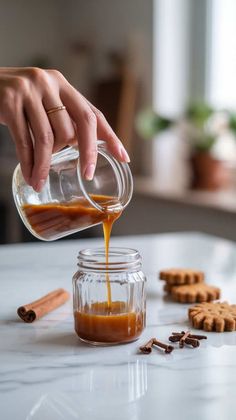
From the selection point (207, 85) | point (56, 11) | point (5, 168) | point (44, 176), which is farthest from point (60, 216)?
point (56, 11)

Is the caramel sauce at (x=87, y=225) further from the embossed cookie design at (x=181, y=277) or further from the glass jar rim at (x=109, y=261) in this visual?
the embossed cookie design at (x=181, y=277)

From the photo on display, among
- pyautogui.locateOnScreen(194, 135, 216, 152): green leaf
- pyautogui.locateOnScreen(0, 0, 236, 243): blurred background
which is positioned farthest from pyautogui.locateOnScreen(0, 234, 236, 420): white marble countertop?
pyautogui.locateOnScreen(194, 135, 216, 152): green leaf

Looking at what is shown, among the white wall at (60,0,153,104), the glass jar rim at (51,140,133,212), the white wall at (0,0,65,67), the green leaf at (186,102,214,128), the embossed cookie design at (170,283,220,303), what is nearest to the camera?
the glass jar rim at (51,140,133,212)

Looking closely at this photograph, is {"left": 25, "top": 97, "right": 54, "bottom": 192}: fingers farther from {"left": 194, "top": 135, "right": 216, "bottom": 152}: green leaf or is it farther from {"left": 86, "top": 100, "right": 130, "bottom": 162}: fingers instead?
{"left": 194, "top": 135, "right": 216, "bottom": 152}: green leaf

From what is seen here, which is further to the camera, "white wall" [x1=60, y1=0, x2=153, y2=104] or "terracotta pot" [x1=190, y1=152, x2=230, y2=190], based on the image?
"white wall" [x1=60, y1=0, x2=153, y2=104]

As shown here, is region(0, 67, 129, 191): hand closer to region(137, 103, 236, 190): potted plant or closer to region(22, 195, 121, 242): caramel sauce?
region(22, 195, 121, 242): caramel sauce

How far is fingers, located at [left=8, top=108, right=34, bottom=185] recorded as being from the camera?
110 centimetres

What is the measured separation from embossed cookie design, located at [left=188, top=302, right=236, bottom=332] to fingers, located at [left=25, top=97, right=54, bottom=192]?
0.38 meters

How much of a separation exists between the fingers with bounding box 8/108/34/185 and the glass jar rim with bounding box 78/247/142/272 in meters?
0.18

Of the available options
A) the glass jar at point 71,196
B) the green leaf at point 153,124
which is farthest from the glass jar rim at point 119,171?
the green leaf at point 153,124

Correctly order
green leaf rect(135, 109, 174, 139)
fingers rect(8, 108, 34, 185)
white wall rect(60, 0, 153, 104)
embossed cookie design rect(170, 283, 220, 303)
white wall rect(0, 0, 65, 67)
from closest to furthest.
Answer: fingers rect(8, 108, 34, 185), embossed cookie design rect(170, 283, 220, 303), green leaf rect(135, 109, 174, 139), white wall rect(60, 0, 153, 104), white wall rect(0, 0, 65, 67)

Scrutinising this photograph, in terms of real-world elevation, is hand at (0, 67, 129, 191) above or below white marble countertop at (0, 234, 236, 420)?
above

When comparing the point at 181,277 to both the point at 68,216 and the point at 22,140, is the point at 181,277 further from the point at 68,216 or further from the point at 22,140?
the point at 22,140

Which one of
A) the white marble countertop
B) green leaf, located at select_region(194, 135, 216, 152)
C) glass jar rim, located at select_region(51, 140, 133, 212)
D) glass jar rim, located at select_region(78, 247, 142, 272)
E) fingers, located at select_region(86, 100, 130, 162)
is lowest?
green leaf, located at select_region(194, 135, 216, 152)
